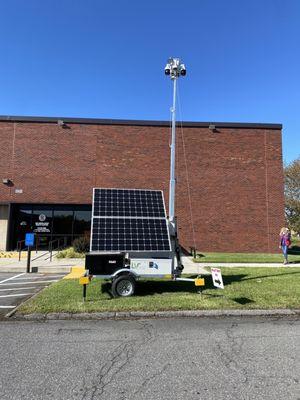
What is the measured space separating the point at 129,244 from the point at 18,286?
4151 mm

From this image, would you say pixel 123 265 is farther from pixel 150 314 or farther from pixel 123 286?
pixel 150 314

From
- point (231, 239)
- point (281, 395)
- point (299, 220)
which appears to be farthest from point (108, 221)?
point (299, 220)

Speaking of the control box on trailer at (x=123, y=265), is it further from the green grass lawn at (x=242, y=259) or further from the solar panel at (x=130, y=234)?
the green grass lawn at (x=242, y=259)

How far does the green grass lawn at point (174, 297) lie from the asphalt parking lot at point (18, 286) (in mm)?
491

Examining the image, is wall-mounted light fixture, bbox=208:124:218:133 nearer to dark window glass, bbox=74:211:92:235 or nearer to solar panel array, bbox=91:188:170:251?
dark window glass, bbox=74:211:92:235

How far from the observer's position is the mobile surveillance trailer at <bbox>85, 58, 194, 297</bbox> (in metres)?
9.98

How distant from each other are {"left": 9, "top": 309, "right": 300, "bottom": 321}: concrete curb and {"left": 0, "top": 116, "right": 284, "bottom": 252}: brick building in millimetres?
16747

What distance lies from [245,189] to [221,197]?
5.46 feet

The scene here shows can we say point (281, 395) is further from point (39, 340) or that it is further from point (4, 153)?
point (4, 153)

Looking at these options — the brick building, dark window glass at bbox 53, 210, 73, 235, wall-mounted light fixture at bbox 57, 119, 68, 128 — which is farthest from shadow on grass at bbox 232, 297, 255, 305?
wall-mounted light fixture at bbox 57, 119, 68, 128

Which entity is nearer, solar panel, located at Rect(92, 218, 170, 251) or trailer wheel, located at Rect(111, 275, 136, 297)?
trailer wheel, located at Rect(111, 275, 136, 297)

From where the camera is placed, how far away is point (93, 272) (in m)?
9.91

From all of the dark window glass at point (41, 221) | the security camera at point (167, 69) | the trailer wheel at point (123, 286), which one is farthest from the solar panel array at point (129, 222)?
the dark window glass at point (41, 221)

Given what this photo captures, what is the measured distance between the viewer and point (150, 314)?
27.3ft
